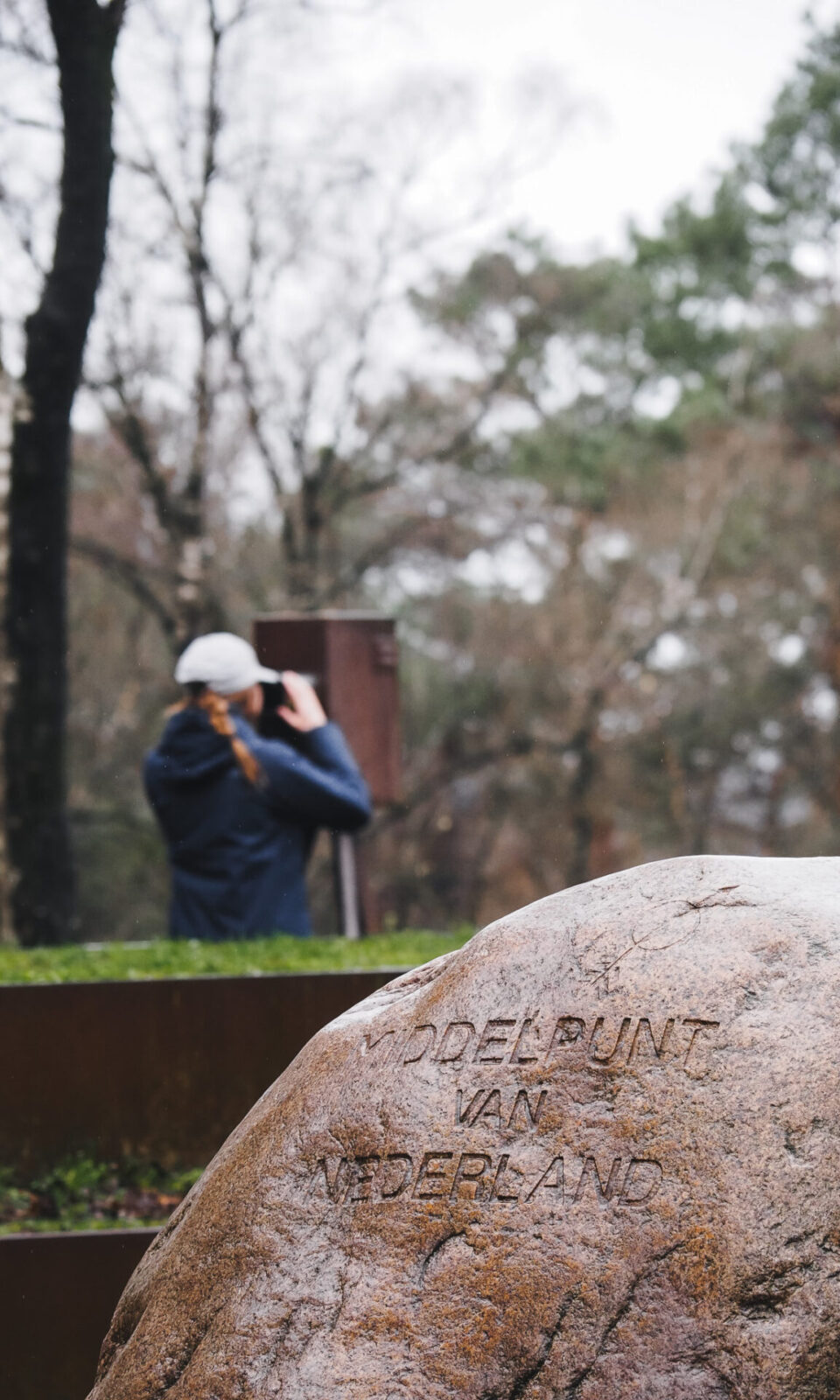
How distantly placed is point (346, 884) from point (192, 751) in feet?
5.28

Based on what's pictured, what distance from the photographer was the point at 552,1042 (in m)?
3.01

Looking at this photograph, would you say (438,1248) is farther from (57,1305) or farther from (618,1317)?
(57,1305)

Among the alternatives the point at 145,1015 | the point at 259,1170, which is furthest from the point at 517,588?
the point at 259,1170

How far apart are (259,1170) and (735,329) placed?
19751 mm

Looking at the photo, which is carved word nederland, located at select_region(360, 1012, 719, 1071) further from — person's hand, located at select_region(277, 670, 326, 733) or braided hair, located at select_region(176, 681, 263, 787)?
person's hand, located at select_region(277, 670, 326, 733)

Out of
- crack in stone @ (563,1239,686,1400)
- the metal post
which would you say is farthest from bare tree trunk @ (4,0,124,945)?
crack in stone @ (563,1239,686,1400)

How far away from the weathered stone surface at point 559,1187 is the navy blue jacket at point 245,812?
233 cm

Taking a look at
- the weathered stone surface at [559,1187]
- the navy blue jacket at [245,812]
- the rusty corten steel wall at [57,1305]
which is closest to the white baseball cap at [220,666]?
the navy blue jacket at [245,812]

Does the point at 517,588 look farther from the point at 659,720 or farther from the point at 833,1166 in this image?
the point at 833,1166

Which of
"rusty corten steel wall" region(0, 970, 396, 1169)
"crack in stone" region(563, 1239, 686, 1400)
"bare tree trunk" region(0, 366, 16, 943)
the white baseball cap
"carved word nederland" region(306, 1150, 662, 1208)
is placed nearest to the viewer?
"crack in stone" region(563, 1239, 686, 1400)

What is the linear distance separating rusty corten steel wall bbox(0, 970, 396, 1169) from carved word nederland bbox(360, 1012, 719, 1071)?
1.57 metres

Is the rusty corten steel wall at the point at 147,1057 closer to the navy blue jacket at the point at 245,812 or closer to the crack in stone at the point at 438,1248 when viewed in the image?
the navy blue jacket at the point at 245,812

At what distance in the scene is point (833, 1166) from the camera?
2.79 m

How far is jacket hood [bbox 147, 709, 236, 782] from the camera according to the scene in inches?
222
